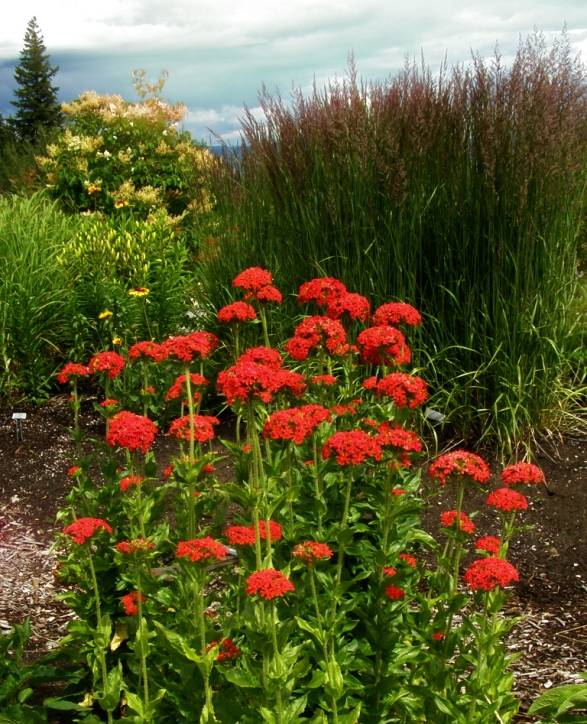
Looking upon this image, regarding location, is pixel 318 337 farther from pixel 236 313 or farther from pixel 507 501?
pixel 507 501

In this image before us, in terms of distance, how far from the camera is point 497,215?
4383 millimetres

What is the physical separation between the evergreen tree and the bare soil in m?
31.3

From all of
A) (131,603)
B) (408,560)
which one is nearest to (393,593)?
(408,560)

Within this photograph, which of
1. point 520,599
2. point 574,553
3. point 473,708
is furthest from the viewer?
point 574,553

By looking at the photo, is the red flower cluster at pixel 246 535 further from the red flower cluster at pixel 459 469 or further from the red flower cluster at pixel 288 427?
the red flower cluster at pixel 459 469

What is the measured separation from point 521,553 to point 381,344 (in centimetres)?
191

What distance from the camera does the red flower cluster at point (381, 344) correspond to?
2.43 m

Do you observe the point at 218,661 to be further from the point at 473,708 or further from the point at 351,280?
the point at 351,280

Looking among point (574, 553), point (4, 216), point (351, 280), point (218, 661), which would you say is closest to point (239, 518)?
point (218, 661)

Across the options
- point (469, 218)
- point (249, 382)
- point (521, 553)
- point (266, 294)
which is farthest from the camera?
point (469, 218)

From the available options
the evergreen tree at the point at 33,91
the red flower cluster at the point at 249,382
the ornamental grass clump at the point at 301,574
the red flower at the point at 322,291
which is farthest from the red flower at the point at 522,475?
the evergreen tree at the point at 33,91

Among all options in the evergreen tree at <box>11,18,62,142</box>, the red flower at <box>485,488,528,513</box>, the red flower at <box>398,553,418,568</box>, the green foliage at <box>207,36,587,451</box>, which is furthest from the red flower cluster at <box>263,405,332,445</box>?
the evergreen tree at <box>11,18,62,142</box>

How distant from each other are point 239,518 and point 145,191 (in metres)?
7.09

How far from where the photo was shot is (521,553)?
12.9 feet
